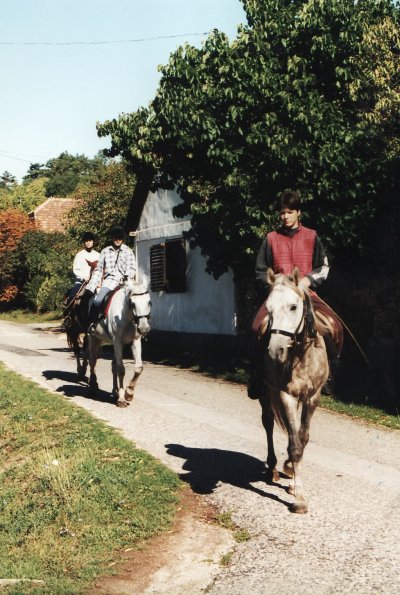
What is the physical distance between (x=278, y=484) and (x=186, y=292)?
15.2 meters

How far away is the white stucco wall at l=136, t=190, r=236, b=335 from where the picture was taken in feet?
67.0

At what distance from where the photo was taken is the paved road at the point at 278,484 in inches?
203

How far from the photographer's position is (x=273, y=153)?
14148 millimetres

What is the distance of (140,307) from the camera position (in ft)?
34.0

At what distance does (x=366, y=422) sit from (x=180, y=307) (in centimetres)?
1188

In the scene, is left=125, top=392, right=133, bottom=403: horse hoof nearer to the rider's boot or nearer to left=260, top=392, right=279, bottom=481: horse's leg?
the rider's boot

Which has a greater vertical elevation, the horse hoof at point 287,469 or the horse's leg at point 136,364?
the horse's leg at point 136,364

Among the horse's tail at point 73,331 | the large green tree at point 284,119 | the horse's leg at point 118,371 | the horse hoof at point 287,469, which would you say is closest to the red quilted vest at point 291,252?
the horse hoof at point 287,469

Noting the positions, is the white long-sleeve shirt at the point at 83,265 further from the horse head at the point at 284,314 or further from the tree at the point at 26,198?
the tree at the point at 26,198

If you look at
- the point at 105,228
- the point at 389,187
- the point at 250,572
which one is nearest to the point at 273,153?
the point at 389,187

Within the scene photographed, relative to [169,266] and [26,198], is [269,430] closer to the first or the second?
[169,266]

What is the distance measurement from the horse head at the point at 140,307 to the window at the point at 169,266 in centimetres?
1188

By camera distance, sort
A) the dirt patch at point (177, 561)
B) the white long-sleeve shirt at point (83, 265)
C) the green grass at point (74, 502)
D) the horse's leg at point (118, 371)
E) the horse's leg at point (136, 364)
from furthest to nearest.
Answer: the white long-sleeve shirt at point (83, 265)
the horse's leg at point (118, 371)
the horse's leg at point (136, 364)
the green grass at point (74, 502)
the dirt patch at point (177, 561)

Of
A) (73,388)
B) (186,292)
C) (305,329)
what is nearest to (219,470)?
(305,329)
